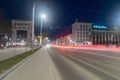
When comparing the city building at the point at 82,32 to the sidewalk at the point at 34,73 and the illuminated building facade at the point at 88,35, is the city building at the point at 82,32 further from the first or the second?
the sidewalk at the point at 34,73

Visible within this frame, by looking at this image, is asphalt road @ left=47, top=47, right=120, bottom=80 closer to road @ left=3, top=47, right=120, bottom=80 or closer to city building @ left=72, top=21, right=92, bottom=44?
road @ left=3, top=47, right=120, bottom=80

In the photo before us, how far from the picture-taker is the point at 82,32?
6969 inches

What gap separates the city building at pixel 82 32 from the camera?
6949 inches

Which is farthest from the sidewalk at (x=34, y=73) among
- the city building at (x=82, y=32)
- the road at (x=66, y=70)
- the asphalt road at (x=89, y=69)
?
the city building at (x=82, y=32)

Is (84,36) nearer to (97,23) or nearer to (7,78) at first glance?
(97,23)

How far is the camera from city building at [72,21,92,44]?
579ft

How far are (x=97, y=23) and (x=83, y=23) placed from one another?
23.7m

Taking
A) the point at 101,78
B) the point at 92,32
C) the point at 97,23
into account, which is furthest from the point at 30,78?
the point at 92,32

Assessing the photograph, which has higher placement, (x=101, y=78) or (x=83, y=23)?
(x=83, y=23)

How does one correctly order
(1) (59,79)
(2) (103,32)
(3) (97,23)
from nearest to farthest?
(1) (59,79) → (3) (97,23) → (2) (103,32)

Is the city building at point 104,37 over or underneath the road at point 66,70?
over

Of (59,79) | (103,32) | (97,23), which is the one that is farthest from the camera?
(103,32)

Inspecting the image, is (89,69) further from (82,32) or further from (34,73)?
(82,32)

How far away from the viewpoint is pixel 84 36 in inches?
7062
